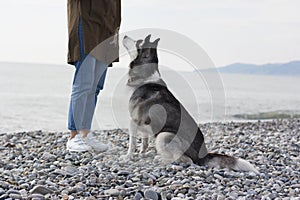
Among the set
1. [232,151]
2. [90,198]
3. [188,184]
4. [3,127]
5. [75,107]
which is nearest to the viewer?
[90,198]

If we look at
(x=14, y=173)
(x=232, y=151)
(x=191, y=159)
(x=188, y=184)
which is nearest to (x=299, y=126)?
(x=232, y=151)

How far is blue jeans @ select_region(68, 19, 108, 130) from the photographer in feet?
18.1

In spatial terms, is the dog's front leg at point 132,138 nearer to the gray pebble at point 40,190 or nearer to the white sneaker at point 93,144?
the white sneaker at point 93,144

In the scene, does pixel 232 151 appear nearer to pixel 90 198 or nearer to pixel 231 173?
pixel 231 173

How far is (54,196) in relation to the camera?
391 cm

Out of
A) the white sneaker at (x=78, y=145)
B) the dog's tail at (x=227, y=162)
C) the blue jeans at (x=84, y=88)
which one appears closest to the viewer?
the dog's tail at (x=227, y=162)

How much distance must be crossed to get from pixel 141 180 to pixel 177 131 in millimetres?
870

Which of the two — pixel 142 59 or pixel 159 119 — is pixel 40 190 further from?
pixel 142 59

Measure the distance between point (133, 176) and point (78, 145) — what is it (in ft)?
4.34

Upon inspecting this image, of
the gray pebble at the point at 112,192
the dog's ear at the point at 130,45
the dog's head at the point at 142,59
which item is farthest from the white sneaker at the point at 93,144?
the gray pebble at the point at 112,192

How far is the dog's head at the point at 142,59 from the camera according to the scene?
17.6ft

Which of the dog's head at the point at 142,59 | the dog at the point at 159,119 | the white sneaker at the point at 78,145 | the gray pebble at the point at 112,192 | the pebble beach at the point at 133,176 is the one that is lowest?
the pebble beach at the point at 133,176

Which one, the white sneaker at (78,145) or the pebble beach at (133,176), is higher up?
the white sneaker at (78,145)

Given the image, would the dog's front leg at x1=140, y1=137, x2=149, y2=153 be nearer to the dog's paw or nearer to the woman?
the dog's paw
